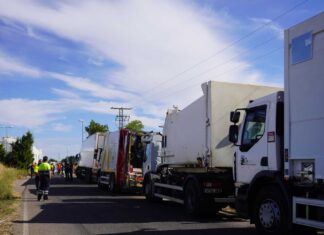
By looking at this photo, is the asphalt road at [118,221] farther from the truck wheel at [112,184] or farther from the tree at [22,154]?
the tree at [22,154]

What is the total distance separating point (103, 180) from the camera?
26.5m

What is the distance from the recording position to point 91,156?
34969 millimetres

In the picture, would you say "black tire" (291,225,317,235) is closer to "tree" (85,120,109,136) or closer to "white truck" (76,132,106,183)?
"white truck" (76,132,106,183)

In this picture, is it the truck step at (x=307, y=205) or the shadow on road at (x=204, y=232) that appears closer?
the truck step at (x=307, y=205)

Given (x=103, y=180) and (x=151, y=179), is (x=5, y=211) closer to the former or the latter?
(x=151, y=179)

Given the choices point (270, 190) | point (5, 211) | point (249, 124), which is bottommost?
point (5, 211)

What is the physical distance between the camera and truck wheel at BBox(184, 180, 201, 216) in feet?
45.0

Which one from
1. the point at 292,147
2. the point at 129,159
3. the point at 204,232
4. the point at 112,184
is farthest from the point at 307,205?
the point at 112,184

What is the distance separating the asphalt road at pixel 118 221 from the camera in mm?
11328

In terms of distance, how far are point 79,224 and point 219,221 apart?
3595 millimetres

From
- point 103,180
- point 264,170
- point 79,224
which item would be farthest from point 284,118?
point 103,180

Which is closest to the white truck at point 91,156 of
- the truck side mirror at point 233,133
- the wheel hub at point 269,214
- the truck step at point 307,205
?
the truck side mirror at point 233,133

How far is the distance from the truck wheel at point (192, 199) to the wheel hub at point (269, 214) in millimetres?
3713

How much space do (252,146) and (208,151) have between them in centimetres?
352
